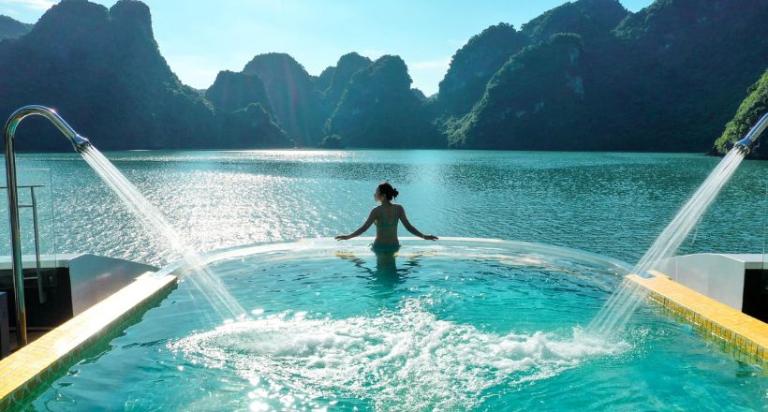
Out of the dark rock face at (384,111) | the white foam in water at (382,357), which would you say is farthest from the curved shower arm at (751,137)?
the dark rock face at (384,111)

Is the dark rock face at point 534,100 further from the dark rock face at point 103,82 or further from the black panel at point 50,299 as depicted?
the black panel at point 50,299

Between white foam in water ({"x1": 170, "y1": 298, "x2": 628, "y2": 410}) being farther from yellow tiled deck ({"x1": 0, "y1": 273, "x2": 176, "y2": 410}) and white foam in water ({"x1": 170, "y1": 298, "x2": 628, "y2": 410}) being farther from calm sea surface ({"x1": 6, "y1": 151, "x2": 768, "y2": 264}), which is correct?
calm sea surface ({"x1": 6, "y1": 151, "x2": 768, "y2": 264})

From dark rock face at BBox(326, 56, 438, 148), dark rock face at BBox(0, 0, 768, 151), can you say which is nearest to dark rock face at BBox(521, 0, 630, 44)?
dark rock face at BBox(0, 0, 768, 151)

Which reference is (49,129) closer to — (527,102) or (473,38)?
(527,102)

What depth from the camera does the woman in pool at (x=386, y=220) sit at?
788cm

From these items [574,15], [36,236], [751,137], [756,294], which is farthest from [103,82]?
[751,137]

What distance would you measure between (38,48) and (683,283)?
131025 millimetres

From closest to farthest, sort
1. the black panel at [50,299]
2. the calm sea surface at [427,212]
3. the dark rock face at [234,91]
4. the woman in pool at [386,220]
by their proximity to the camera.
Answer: the black panel at [50,299]
the woman in pool at [386,220]
the calm sea surface at [427,212]
the dark rock face at [234,91]

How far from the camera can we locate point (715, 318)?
4941 millimetres

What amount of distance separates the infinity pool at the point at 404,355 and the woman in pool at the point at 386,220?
1.22 m

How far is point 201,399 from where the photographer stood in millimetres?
3857

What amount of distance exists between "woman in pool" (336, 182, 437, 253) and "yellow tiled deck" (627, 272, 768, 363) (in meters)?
3.37

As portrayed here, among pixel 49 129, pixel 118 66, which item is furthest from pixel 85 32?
pixel 49 129

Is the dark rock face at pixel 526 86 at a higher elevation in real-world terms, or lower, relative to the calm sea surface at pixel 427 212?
higher
